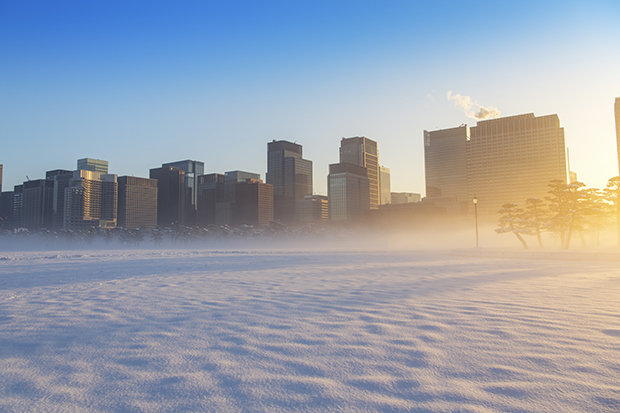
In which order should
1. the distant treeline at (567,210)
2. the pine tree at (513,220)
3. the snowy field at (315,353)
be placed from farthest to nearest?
the pine tree at (513,220)
the distant treeline at (567,210)
the snowy field at (315,353)

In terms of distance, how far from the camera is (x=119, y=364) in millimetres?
4855

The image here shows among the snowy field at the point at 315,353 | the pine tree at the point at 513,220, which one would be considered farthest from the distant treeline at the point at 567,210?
the snowy field at the point at 315,353

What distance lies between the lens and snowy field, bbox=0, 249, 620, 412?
3.80 meters

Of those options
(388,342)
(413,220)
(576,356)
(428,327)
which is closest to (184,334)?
(388,342)

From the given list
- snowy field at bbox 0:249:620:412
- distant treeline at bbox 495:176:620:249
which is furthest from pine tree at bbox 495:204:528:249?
snowy field at bbox 0:249:620:412

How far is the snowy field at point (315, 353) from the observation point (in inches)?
150

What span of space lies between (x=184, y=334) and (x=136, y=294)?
5358mm

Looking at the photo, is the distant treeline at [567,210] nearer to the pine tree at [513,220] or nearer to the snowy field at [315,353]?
the pine tree at [513,220]

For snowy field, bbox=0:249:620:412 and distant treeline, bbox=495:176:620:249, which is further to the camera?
distant treeline, bbox=495:176:620:249

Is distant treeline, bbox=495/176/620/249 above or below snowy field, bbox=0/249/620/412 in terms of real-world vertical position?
above

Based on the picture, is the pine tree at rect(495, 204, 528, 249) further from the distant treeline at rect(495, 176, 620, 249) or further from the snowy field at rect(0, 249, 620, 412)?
the snowy field at rect(0, 249, 620, 412)

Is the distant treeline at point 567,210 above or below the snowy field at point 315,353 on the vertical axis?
above

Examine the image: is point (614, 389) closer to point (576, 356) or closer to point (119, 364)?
point (576, 356)

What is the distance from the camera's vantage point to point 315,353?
514 centimetres
